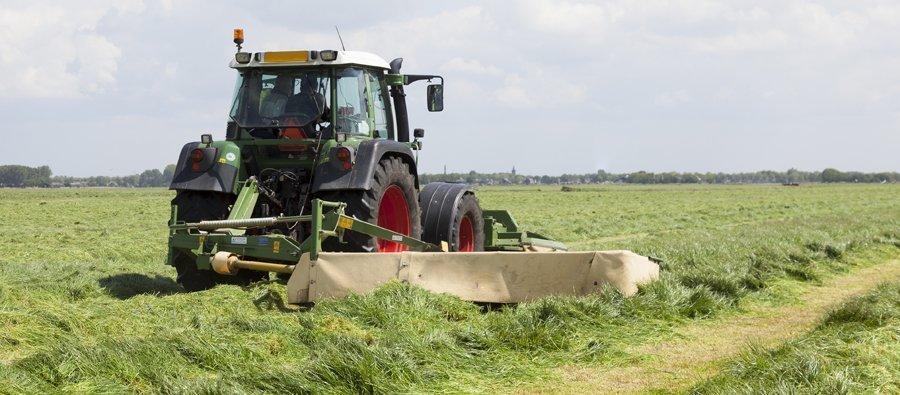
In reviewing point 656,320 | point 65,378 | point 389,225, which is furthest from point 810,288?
point 65,378

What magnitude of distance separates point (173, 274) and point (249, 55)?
10.9ft

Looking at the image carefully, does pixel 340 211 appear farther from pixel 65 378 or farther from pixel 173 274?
pixel 173 274

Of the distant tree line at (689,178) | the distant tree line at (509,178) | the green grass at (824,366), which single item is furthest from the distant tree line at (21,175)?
the green grass at (824,366)

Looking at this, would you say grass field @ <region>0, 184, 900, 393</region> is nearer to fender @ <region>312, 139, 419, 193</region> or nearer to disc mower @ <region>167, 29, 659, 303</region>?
disc mower @ <region>167, 29, 659, 303</region>

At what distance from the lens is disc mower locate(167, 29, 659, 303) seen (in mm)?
7340

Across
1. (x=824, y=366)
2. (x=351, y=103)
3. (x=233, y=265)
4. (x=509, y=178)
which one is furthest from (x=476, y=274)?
(x=509, y=178)

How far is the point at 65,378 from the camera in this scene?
457 centimetres

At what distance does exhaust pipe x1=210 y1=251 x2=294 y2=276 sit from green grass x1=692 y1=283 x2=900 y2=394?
12.5ft

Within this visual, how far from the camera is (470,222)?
33.7ft

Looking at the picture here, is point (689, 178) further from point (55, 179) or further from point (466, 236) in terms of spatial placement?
point (466, 236)

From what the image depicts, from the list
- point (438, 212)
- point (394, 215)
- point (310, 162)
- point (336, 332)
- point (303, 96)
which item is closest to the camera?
point (336, 332)

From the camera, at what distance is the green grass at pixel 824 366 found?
4492 millimetres

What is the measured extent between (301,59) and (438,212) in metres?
2.08

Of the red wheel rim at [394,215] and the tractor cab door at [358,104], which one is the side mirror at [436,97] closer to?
the tractor cab door at [358,104]
